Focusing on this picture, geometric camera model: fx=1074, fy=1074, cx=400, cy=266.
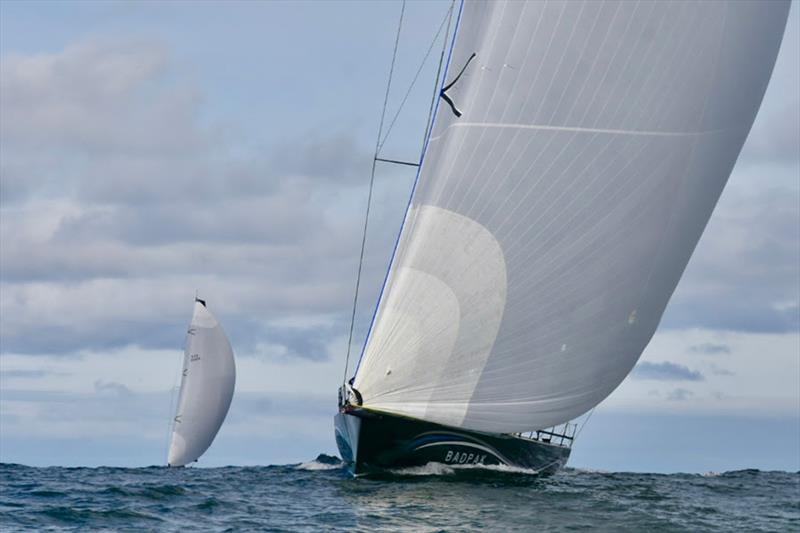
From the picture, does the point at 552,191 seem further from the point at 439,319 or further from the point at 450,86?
the point at 439,319

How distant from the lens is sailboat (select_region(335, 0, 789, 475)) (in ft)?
75.8

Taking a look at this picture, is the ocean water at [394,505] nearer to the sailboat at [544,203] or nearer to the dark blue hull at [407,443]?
the dark blue hull at [407,443]

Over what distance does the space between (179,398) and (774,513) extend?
28.5 meters

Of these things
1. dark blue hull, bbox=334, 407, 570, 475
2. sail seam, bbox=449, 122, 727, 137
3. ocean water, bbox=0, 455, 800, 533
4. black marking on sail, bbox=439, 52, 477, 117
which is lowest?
ocean water, bbox=0, 455, 800, 533

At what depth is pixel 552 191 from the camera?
2328 cm

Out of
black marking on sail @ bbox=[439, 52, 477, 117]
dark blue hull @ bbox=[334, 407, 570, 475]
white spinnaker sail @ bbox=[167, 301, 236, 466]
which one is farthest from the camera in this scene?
white spinnaker sail @ bbox=[167, 301, 236, 466]

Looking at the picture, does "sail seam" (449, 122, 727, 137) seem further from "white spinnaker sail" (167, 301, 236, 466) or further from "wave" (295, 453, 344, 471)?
"white spinnaker sail" (167, 301, 236, 466)

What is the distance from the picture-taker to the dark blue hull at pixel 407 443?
24.1 meters

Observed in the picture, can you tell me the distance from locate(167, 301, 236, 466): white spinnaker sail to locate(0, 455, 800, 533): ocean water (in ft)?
52.2

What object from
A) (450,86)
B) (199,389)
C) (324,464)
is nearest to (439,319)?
(450,86)

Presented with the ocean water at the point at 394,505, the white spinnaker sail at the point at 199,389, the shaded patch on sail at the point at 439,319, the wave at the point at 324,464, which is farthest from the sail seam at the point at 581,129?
the white spinnaker sail at the point at 199,389

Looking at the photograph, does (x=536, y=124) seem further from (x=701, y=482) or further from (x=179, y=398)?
(x=179, y=398)

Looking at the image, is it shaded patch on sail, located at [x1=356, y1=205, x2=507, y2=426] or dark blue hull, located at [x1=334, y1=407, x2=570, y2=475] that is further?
dark blue hull, located at [x1=334, y1=407, x2=570, y2=475]

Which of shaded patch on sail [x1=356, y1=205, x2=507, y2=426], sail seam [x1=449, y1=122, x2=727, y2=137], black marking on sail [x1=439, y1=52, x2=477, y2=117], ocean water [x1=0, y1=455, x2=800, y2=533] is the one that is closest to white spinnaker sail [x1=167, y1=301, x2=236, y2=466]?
ocean water [x1=0, y1=455, x2=800, y2=533]
